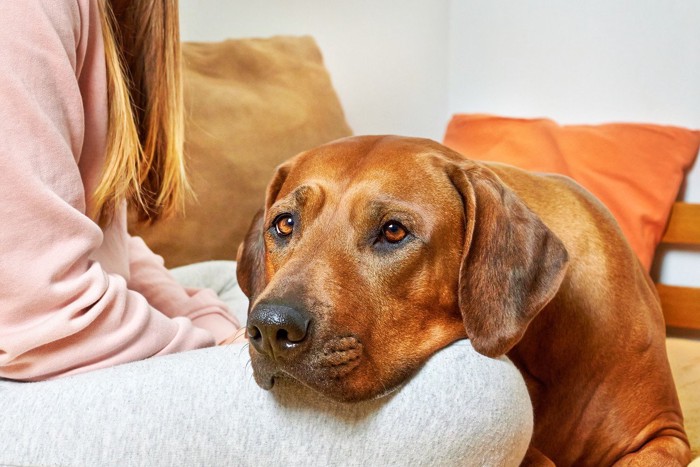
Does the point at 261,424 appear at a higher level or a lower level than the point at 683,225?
higher

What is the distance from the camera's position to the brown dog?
1085 mm

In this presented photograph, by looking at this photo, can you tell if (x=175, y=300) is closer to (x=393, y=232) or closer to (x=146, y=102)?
(x=146, y=102)

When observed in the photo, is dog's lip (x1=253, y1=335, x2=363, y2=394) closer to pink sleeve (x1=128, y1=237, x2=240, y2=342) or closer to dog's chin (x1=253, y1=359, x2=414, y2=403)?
dog's chin (x1=253, y1=359, x2=414, y2=403)

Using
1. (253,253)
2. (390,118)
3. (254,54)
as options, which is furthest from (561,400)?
(390,118)

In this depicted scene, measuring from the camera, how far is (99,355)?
1176 mm

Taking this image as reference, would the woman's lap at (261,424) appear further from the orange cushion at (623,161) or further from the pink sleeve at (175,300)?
the orange cushion at (623,161)

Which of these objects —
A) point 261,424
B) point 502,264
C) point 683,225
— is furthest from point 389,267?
point 683,225

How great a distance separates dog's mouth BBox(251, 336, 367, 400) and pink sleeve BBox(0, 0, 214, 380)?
278mm

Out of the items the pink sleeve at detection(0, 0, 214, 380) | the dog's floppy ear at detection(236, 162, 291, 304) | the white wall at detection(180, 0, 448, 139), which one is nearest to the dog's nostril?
the pink sleeve at detection(0, 0, 214, 380)

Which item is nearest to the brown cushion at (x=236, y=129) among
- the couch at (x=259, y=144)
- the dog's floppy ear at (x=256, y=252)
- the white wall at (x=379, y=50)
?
the couch at (x=259, y=144)

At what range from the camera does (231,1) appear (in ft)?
10.0

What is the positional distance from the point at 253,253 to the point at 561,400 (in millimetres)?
658

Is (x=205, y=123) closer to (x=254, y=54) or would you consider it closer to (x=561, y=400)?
(x=254, y=54)

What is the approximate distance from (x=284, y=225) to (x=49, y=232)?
1.30 ft
